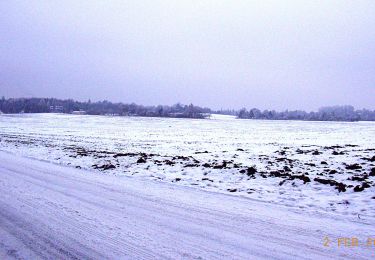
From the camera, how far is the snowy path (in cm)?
518

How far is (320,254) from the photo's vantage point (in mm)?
5086

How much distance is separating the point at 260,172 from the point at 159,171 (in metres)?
4.48

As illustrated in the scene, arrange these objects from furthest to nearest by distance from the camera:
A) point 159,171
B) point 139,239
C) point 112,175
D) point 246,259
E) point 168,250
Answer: point 159,171 < point 112,175 < point 139,239 < point 168,250 < point 246,259

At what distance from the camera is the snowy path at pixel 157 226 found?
518 centimetres

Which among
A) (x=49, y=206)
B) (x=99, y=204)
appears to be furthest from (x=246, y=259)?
(x=49, y=206)

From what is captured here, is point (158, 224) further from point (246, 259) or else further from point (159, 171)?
point (159, 171)

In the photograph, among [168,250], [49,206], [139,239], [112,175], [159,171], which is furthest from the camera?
[159,171]

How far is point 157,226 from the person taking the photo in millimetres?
6445

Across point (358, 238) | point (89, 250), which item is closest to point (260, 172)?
point (358, 238)

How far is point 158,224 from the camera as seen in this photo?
6570 mm

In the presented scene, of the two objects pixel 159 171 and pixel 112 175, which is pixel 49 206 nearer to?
pixel 112 175

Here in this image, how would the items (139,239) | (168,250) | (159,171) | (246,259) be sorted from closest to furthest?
(246,259), (168,250), (139,239), (159,171)

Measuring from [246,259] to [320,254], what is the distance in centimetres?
128

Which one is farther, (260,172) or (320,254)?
(260,172)
